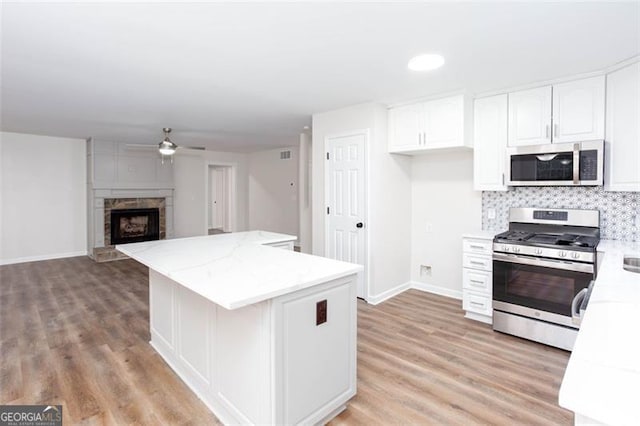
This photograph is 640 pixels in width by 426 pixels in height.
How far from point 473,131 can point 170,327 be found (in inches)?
134

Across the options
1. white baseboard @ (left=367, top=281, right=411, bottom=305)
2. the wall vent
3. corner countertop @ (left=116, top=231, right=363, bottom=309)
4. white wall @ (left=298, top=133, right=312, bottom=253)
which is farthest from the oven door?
the wall vent

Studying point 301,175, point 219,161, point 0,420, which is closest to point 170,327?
point 0,420

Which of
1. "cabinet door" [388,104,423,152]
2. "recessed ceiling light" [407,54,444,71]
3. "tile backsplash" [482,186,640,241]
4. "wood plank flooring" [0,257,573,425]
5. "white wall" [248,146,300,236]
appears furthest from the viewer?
A: "white wall" [248,146,300,236]

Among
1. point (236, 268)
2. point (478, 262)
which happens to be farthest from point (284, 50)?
point (478, 262)

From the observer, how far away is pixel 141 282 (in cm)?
487

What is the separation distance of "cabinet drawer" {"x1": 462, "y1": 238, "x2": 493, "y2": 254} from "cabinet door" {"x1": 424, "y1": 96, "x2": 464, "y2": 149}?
101cm

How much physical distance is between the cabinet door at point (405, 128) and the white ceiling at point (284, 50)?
212 mm

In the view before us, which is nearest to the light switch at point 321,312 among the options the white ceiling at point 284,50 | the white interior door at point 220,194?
Result: the white ceiling at point 284,50

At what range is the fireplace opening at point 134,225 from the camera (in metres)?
6.63

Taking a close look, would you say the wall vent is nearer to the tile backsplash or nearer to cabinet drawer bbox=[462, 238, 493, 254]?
the tile backsplash

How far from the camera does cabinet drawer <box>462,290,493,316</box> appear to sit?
331 centimetres

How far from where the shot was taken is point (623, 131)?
2.70 metres

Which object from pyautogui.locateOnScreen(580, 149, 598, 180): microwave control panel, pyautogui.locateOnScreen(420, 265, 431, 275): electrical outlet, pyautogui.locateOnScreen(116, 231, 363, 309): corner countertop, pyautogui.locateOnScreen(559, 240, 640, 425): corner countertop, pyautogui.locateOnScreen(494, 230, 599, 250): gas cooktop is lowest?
pyautogui.locateOnScreen(420, 265, 431, 275): electrical outlet

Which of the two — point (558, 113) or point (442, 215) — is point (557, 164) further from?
point (442, 215)
